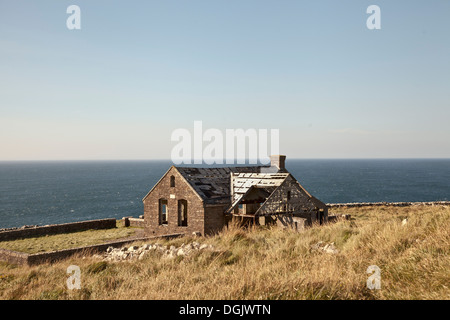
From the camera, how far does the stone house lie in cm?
2323

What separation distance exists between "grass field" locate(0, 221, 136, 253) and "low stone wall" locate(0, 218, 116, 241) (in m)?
0.67

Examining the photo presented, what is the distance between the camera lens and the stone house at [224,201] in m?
23.2

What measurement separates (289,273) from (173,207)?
61.6 ft

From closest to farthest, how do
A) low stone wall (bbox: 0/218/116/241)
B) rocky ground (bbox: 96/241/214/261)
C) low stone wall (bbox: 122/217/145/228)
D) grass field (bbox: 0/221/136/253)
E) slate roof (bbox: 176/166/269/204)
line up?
1. rocky ground (bbox: 96/241/214/261)
2. slate roof (bbox: 176/166/269/204)
3. grass field (bbox: 0/221/136/253)
4. low stone wall (bbox: 0/218/116/241)
5. low stone wall (bbox: 122/217/145/228)

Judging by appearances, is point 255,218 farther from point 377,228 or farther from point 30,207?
point 30,207

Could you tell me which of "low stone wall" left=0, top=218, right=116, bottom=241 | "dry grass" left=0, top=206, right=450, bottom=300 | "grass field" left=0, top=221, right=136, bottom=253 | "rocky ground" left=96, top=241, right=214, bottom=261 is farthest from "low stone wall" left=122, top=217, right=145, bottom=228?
"dry grass" left=0, top=206, right=450, bottom=300

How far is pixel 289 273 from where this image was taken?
7.78 meters

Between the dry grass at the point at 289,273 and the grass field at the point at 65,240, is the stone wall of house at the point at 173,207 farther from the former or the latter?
the dry grass at the point at 289,273

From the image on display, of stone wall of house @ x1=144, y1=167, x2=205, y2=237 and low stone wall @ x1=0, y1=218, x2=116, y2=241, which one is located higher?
stone wall of house @ x1=144, y1=167, x2=205, y2=237

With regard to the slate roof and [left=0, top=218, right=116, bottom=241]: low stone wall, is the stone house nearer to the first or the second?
the slate roof

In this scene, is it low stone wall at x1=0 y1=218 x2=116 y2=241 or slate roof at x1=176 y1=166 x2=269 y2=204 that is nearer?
slate roof at x1=176 y1=166 x2=269 y2=204

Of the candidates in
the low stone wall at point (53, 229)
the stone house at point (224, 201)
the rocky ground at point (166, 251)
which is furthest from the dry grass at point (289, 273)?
the low stone wall at point (53, 229)

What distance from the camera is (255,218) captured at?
74.2ft
